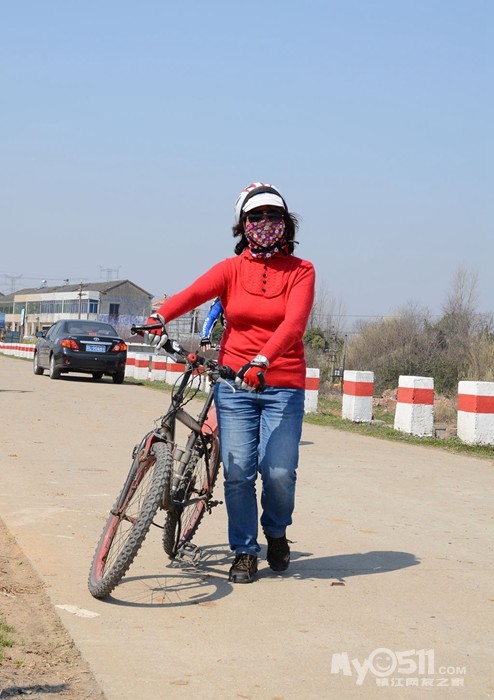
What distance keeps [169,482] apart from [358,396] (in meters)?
12.7

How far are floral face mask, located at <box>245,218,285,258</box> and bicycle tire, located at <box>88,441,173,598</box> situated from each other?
1.17 metres

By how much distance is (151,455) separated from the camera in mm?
5906

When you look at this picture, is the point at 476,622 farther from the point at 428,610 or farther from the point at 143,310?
the point at 143,310

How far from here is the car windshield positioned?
90.9 ft

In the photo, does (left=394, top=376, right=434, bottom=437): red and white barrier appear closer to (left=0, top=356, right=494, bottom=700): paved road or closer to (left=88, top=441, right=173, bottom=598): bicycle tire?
(left=0, top=356, right=494, bottom=700): paved road

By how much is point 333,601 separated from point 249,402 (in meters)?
1.11

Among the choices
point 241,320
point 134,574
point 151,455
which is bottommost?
point 134,574

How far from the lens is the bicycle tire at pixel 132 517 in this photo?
5.46m

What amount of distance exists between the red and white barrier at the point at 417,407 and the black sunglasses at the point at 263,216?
1021cm

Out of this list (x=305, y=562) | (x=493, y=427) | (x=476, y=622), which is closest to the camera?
(x=476, y=622)

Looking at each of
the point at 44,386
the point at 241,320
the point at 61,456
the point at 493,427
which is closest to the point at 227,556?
the point at 241,320

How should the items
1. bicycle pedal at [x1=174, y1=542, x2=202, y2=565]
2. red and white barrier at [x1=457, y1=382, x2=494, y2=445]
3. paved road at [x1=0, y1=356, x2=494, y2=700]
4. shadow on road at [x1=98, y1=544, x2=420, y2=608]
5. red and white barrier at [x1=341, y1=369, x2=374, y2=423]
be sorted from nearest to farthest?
paved road at [x1=0, y1=356, x2=494, y2=700], shadow on road at [x1=98, y1=544, x2=420, y2=608], bicycle pedal at [x1=174, y1=542, x2=202, y2=565], red and white barrier at [x1=457, y1=382, x2=494, y2=445], red and white barrier at [x1=341, y1=369, x2=374, y2=423]

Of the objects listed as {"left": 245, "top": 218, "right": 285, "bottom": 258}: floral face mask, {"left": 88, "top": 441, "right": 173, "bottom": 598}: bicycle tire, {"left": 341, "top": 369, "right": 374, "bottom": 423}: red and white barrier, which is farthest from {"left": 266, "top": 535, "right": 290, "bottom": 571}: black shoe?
{"left": 341, "top": 369, "right": 374, "bottom": 423}: red and white barrier

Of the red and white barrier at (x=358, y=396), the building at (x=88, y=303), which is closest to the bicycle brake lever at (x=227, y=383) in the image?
the red and white barrier at (x=358, y=396)
